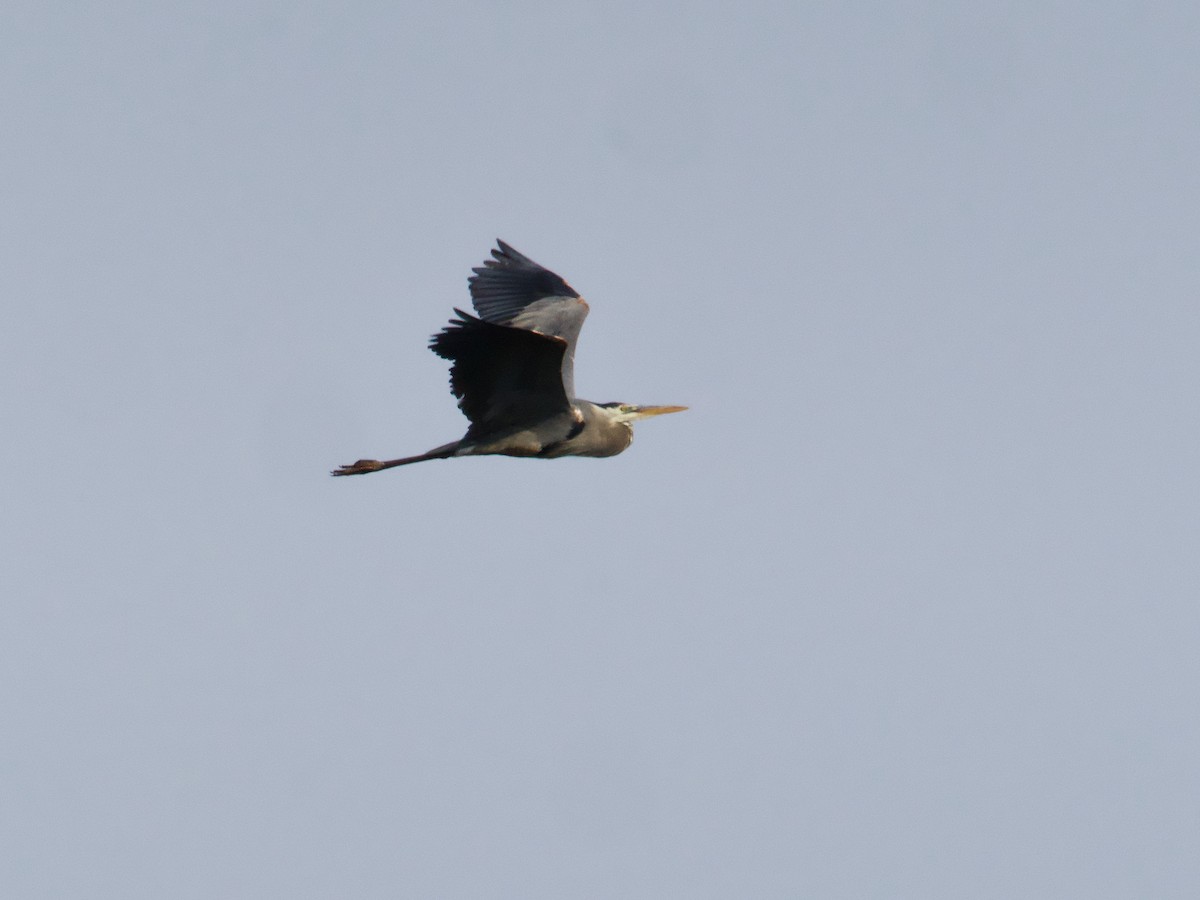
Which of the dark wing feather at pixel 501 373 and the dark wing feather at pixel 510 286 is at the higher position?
the dark wing feather at pixel 510 286

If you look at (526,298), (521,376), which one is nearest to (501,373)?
(521,376)

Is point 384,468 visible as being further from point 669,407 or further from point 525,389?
point 669,407

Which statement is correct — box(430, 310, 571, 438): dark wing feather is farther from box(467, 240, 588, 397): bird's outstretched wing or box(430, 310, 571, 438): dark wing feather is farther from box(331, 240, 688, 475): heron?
box(467, 240, 588, 397): bird's outstretched wing

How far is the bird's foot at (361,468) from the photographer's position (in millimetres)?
13664

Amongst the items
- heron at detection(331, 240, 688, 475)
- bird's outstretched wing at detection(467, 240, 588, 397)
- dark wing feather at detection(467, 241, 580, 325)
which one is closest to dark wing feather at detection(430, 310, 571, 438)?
heron at detection(331, 240, 688, 475)

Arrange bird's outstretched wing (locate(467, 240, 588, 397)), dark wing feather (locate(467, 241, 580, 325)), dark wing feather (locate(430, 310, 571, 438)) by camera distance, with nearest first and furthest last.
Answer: dark wing feather (locate(430, 310, 571, 438)) → bird's outstretched wing (locate(467, 240, 588, 397)) → dark wing feather (locate(467, 241, 580, 325))

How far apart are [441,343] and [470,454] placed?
1.75 meters

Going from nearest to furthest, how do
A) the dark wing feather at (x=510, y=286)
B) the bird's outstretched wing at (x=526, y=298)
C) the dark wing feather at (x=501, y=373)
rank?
1. the dark wing feather at (x=501, y=373)
2. the bird's outstretched wing at (x=526, y=298)
3. the dark wing feather at (x=510, y=286)

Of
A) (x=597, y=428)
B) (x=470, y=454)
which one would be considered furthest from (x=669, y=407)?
(x=470, y=454)

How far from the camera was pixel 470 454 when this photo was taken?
13547 millimetres

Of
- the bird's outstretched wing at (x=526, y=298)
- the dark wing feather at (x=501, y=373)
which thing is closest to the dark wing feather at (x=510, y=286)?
the bird's outstretched wing at (x=526, y=298)

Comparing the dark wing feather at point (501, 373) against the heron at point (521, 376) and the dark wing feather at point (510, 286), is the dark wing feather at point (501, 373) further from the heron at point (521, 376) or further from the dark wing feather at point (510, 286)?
the dark wing feather at point (510, 286)

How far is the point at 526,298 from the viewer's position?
14938 millimetres

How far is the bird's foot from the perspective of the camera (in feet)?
44.8
